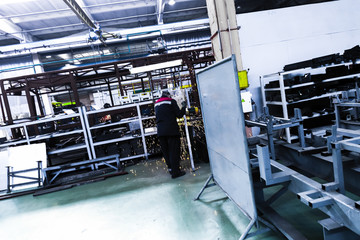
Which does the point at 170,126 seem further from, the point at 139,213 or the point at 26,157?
the point at 26,157

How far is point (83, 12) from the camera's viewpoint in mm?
6234

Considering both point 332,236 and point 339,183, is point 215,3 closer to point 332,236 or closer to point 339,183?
point 339,183

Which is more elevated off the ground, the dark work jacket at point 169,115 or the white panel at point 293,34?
the white panel at point 293,34

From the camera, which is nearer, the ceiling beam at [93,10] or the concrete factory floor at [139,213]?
the concrete factory floor at [139,213]

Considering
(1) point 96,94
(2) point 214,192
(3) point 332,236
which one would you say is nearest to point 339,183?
(3) point 332,236

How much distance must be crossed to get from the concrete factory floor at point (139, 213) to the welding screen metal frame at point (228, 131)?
44 centimetres

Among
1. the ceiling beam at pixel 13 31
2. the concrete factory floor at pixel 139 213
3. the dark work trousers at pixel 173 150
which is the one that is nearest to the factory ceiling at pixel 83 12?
the ceiling beam at pixel 13 31

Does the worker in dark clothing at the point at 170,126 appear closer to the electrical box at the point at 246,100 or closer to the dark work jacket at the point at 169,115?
the dark work jacket at the point at 169,115

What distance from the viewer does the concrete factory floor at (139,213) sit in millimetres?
2391

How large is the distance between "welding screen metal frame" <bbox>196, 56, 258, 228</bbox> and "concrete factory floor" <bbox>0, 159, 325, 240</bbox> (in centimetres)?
44

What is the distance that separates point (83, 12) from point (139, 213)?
602 centimetres

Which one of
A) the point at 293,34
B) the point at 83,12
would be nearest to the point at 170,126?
the point at 293,34

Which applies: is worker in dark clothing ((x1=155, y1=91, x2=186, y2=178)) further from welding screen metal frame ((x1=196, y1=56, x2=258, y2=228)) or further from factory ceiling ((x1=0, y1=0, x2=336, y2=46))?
factory ceiling ((x1=0, y1=0, x2=336, y2=46))

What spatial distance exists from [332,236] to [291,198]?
4.78 ft
